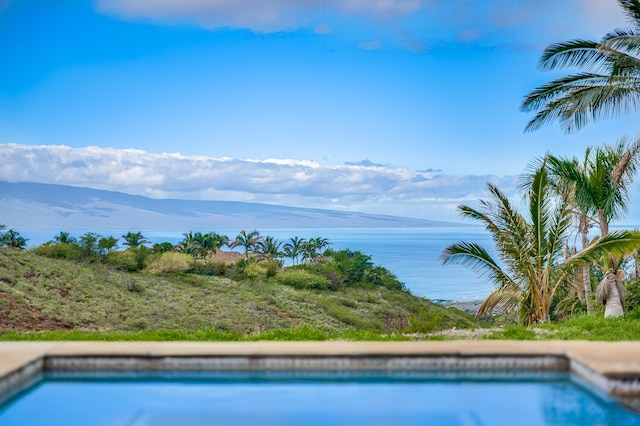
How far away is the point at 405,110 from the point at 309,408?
48.8 metres

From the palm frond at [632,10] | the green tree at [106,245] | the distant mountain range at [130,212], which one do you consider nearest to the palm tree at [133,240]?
the green tree at [106,245]

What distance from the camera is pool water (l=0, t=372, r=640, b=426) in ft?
17.2

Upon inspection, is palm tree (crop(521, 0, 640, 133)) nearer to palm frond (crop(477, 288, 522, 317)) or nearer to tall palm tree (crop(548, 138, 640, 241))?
tall palm tree (crop(548, 138, 640, 241))

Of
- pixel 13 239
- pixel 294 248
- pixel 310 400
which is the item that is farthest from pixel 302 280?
pixel 310 400

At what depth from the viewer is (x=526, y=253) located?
398 inches

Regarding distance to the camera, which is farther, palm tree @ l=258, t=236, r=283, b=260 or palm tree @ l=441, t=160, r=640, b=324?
palm tree @ l=258, t=236, r=283, b=260

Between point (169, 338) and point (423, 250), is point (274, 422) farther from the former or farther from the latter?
point (423, 250)

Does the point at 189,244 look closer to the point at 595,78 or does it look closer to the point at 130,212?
the point at 595,78

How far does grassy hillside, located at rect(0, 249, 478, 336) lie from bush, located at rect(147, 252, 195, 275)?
18.6 inches

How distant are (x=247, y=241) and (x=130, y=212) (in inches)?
3386

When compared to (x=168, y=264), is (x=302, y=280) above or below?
below

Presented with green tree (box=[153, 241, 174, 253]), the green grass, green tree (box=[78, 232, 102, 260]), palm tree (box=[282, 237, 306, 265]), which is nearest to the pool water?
the green grass

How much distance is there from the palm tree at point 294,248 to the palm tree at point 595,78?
43476 millimetres

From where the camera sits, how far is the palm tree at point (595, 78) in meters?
10.0
